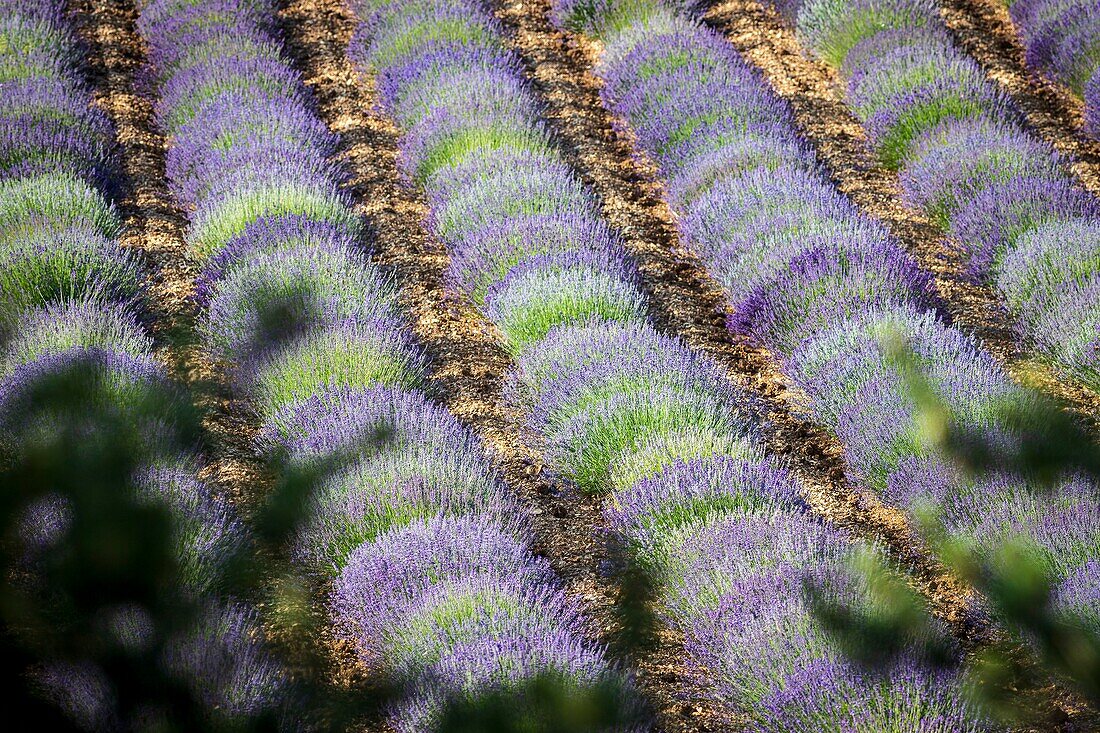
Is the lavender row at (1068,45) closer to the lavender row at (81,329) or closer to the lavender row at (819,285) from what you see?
the lavender row at (819,285)

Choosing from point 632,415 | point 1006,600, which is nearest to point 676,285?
point 632,415

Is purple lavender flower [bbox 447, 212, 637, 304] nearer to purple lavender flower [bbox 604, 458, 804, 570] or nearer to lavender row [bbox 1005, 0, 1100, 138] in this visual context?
purple lavender flower [bbox 604, 458, 804, 570]

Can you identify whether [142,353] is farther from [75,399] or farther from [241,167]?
[241,167]

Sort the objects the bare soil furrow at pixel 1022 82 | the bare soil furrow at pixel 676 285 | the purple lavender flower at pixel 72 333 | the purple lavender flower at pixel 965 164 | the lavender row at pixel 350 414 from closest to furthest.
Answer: the lavender row at pixel 350 414 → the bare soil furrow at pixel 676 285 → the purple lavender flower at pixel 72 333 → the purple lavender flower at pixel 965 164 → the bare soil furrow at pixel 1022 82

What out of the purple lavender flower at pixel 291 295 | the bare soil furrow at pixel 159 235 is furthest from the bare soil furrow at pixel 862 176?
the bare soil furrow at pixel 159 235

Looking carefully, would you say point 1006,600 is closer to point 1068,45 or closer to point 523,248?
Answer: point 523,248
